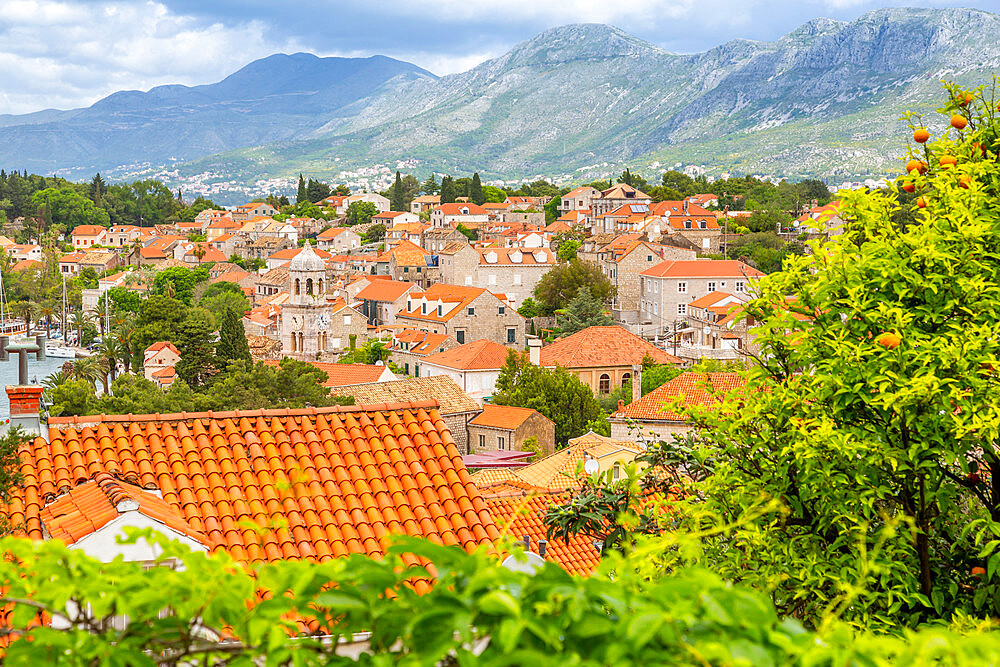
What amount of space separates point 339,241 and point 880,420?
108 m

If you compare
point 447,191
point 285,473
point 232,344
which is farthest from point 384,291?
point 285,473

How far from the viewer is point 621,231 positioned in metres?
94.2

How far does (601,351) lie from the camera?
5556 cm

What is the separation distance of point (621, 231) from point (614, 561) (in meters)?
93.2

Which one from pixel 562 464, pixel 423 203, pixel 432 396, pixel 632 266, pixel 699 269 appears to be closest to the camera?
pixel 562 464

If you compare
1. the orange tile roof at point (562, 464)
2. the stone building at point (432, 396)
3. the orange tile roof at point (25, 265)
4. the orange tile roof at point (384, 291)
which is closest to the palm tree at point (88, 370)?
the stone building at point (432, 396)

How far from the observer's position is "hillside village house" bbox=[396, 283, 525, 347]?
65.2m

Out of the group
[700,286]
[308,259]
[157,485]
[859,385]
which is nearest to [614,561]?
[859,385]

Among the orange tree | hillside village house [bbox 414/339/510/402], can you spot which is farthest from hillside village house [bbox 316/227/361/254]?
the orange tree

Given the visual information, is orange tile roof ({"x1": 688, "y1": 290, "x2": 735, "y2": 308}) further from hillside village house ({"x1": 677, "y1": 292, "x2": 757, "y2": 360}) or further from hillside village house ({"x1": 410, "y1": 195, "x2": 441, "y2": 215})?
hillside village house ({"x1": 410, "y1": 195, "x2": 441, "y2": 215})

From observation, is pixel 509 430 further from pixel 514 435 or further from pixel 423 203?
pixel 423 203

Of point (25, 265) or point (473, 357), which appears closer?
point (473, 357)

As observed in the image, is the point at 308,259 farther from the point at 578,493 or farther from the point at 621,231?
the point at 578,493

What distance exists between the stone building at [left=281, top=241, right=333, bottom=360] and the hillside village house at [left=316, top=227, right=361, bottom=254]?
48.0 meters
